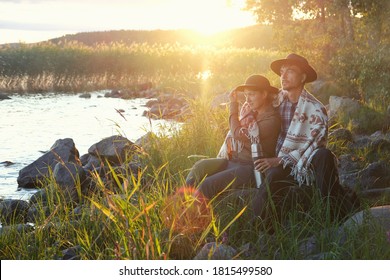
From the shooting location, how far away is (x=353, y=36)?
1873cm

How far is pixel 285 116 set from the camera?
589cm

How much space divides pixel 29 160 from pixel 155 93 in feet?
49.6

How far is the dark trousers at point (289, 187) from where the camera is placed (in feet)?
17.5

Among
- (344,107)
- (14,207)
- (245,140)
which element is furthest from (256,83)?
(344,107)

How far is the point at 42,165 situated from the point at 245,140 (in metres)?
4.59

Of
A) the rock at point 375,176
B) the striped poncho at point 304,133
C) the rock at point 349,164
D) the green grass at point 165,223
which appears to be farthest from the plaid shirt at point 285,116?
the rock at point 349,164

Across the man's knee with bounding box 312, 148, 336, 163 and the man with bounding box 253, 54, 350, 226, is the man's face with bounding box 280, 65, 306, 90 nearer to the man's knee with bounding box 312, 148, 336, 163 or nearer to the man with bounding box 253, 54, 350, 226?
the man with bounding box 253, 54, 350, 226

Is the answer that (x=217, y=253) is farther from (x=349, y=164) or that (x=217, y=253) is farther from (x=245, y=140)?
(x=349, y=164)

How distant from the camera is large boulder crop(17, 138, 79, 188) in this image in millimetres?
9405

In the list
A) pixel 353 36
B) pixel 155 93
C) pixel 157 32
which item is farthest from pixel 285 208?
pixel 157 32

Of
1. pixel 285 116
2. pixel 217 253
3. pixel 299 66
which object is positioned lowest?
pixel 217 253

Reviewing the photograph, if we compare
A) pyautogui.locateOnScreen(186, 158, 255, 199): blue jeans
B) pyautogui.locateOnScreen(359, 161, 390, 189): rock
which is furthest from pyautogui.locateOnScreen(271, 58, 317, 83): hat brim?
pyautogui.locateOnScreen(359, 161, 390, 189): rock

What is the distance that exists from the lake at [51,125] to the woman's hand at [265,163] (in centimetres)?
226

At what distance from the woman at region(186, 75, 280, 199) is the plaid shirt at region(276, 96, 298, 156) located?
0.05 m
